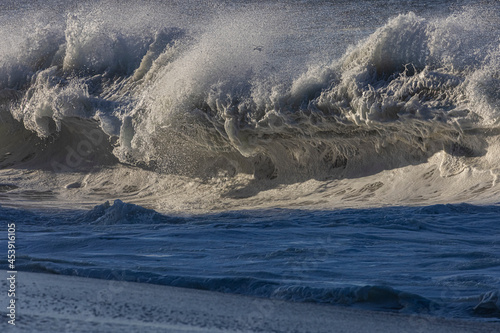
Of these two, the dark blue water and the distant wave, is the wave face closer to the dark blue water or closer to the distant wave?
the distant wave

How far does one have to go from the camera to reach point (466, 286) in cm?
312

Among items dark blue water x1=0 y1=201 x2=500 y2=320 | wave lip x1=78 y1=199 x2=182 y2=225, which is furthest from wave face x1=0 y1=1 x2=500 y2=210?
wave lip x1=78 y1=199 x2=182 y2=225

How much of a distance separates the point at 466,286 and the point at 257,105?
3862 millimetres

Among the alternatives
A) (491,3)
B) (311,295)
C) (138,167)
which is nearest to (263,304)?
(311,295)

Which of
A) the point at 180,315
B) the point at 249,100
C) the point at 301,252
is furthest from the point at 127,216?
the point at 180,315

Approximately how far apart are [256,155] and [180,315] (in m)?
4.35

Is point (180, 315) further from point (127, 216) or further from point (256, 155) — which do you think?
point (256, 155)

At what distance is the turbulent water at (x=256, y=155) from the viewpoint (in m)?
3.60

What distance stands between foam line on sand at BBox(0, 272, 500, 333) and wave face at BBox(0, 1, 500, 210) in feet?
11.1

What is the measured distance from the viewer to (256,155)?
23.0 ft

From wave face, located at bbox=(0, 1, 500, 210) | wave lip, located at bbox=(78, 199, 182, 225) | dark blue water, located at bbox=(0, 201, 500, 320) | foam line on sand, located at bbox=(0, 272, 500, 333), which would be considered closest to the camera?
foam line on sand, located at bbox=(0, 272, 500, 333)

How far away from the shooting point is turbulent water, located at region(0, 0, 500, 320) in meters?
3.60

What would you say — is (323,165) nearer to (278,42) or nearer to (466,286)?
(278,42)

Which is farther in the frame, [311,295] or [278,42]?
[278,42]
